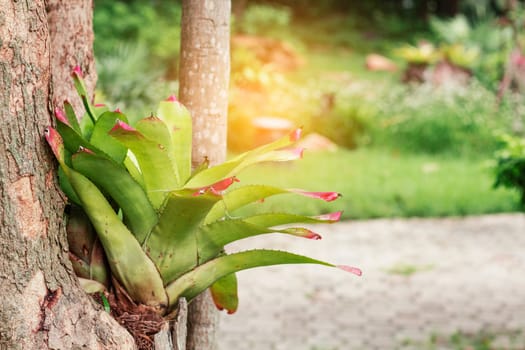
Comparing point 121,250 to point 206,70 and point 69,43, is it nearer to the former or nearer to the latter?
point 206,70

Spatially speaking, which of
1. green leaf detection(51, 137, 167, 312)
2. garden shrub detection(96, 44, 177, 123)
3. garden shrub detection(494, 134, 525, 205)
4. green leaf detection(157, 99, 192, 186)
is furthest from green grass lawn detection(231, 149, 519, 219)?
green leaf detection(51, 137, 167, 312)

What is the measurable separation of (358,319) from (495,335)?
87cm

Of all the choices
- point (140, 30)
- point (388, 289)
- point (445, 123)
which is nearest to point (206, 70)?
point (388, 289)

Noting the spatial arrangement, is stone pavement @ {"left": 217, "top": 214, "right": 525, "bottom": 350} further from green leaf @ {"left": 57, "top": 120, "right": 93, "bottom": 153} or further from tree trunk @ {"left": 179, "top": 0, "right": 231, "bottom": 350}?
green leaf @ {"left": 57, "top": 120, "right": 93, "bottom": 153}

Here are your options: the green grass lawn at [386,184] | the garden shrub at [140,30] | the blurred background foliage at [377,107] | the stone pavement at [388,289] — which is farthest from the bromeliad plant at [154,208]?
the garden shrub at [140,30]

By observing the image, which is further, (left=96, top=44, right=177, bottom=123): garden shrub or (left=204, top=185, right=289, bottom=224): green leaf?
(left=96, top=44, right=177, bottom=123): garden shrub

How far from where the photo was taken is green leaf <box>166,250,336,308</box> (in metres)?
2.26

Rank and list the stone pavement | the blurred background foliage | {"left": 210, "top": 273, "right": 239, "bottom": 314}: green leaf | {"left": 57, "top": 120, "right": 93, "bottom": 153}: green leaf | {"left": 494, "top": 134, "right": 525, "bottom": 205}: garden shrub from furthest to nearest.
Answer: the blurred background foliage < the stone pavement < {"left": 494, "top": 134, "right": 525, "bottom": 205}: garden shrub < {"left": 210, "top": 273, "right": 239, "bottom": 314}: green leaf < {"left": 57, "top": 120, "right": 93, "bottom": 153}: green leaf

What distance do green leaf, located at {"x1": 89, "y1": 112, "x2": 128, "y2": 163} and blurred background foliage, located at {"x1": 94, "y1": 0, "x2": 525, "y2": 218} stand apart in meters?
5.54

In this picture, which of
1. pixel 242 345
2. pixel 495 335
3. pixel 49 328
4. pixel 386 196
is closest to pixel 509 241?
pixel 386 196

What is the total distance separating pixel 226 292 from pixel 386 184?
21.2 feet

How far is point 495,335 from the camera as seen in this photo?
16.6ft

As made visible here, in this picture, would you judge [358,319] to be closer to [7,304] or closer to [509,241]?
[509,241]

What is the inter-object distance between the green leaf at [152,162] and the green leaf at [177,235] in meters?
0.06
